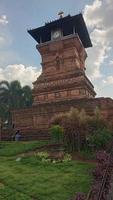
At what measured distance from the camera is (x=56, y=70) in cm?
3048

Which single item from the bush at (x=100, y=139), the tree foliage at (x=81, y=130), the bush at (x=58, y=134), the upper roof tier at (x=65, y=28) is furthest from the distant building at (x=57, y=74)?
the bush at (x=100, y=139)

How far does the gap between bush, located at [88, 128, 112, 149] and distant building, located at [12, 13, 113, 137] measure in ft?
28.9

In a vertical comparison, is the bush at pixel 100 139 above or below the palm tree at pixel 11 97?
below

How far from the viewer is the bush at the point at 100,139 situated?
15672 mm

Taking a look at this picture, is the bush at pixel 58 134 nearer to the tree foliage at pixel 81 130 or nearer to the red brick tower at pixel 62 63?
the tree foliage at pixel 81 130

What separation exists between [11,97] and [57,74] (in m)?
13.0

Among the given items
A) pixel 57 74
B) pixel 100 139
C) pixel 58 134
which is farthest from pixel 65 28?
pixel 100 139

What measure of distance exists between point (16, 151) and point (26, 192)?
7.89 m

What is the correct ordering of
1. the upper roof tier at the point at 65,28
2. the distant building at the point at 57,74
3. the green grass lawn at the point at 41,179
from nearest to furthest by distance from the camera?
the green grass lawn at the point at 41,179, the distant building at the point at 57,74, the upper roof tier at the point at 65,28

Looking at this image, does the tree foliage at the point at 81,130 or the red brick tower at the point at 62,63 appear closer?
the tree foliage at the point at 81,130

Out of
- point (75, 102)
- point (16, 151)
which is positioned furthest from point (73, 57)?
point (16, 151)

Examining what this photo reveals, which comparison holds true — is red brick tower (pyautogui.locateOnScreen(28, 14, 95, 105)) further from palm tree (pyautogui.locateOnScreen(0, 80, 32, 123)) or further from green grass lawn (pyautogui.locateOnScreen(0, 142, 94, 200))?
green grass lawn (pyautogui.locateOnScreen(0, 142, 94, 200))

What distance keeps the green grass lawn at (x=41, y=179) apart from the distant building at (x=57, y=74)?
10835 millimetres

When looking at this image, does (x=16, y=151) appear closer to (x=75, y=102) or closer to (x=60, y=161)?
(x=60, y=161)
